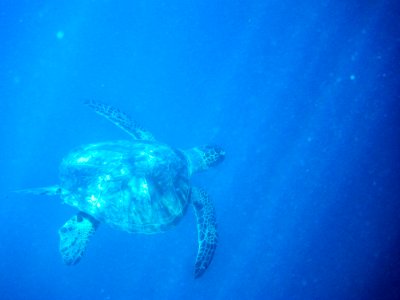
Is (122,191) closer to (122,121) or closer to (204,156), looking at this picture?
(204,156)

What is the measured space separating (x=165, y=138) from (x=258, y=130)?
526 centimetres

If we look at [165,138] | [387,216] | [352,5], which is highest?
[352,5]

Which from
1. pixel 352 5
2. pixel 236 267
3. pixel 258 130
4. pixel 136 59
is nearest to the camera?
pixel 236 267

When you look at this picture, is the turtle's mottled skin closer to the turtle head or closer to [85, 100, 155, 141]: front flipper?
the turtle head

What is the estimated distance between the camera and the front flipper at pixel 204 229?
579 centimetres

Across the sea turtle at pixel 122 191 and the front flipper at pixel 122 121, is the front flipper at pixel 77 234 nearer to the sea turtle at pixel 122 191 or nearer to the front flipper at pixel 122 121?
the sea turtle at pixel 122 191

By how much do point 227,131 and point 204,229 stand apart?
7762 mm

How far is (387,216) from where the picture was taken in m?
17.8

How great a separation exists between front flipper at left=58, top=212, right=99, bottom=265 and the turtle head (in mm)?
2860

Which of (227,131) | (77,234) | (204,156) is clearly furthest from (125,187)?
(227,131)

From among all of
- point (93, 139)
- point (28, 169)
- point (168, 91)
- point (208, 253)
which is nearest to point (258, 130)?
point (168, 91)

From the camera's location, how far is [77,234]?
18.4 feet

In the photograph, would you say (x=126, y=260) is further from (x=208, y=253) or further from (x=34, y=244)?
(x=208, y=253)

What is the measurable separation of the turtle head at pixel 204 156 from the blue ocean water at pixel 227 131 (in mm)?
3649
